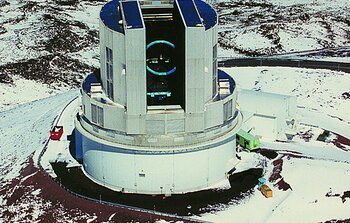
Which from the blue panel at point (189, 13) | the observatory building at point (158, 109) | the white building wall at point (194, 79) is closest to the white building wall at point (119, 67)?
the observatory building at point (158, 109)

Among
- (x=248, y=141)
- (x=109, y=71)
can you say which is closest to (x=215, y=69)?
(x=248, y=141)

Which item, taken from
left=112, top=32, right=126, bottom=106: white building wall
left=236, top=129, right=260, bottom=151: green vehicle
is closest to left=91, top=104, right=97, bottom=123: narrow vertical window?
left=112, top=32, right=126, bottom=106: white building wall

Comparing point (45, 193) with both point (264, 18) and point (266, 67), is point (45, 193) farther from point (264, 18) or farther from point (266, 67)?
point (264, 18)

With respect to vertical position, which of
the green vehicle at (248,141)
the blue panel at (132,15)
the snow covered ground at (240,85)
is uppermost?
the blue panel at (132,15)

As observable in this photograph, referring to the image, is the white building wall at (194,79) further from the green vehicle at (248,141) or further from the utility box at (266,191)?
the green vehicle at (248,141)

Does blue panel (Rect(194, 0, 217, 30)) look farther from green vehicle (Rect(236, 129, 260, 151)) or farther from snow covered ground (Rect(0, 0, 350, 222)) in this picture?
snow covered ground (Rect(0, 0, 350, 222))

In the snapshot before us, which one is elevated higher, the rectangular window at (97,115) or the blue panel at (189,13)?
the blue panel at (189,13)
